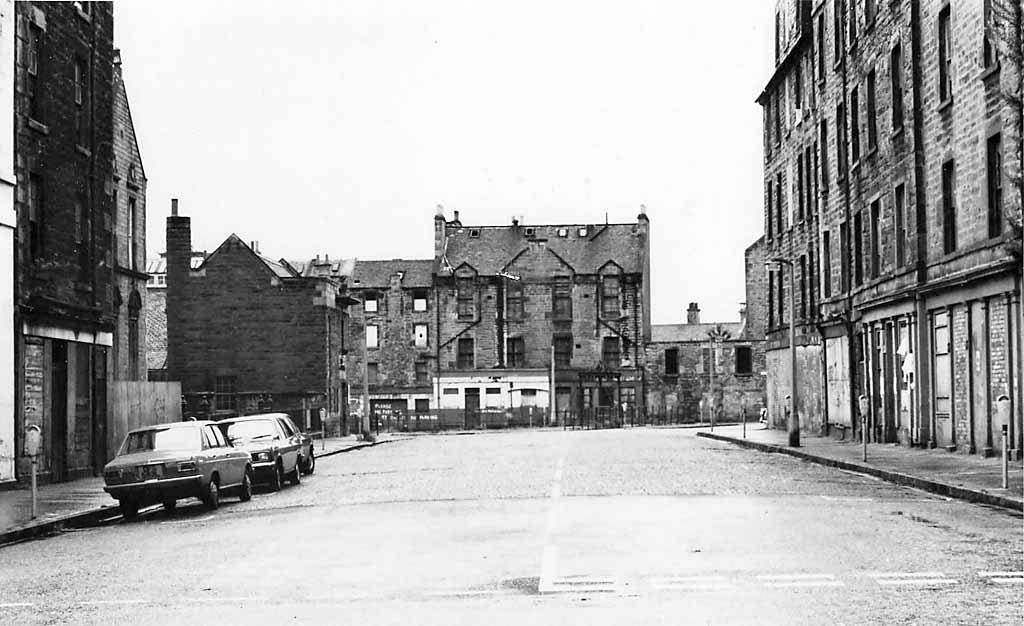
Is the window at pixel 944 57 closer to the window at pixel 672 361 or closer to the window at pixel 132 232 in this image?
the window at pixel 132 232

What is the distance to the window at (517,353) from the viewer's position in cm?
8838

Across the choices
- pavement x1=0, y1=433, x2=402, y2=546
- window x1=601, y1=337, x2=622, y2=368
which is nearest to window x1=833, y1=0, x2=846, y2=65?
pavement x1=0, y1=433, x2=402, y2=546

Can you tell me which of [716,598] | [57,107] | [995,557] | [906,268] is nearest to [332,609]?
[716,598]

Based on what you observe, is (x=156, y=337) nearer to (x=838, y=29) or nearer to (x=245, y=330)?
(x=245, y=330)

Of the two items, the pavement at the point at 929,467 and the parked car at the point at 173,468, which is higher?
the parked car at the point at 173,468

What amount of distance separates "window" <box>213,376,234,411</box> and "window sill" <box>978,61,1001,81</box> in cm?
3807

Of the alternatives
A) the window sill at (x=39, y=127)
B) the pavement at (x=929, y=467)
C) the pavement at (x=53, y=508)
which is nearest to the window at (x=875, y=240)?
the pavement at (x=929, y=467)

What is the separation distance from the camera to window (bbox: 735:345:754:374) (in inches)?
3499

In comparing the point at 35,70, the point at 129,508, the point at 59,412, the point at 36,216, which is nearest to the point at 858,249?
the point at 59,412

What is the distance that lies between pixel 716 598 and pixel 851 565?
229 centimetres

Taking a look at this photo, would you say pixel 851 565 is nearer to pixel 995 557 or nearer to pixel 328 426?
pixel 995 557

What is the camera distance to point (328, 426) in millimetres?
59312

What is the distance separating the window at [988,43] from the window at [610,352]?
60919 mm

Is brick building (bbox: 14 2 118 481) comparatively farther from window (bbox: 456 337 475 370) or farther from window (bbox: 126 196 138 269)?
window (bbox: 456 337 475 370)
